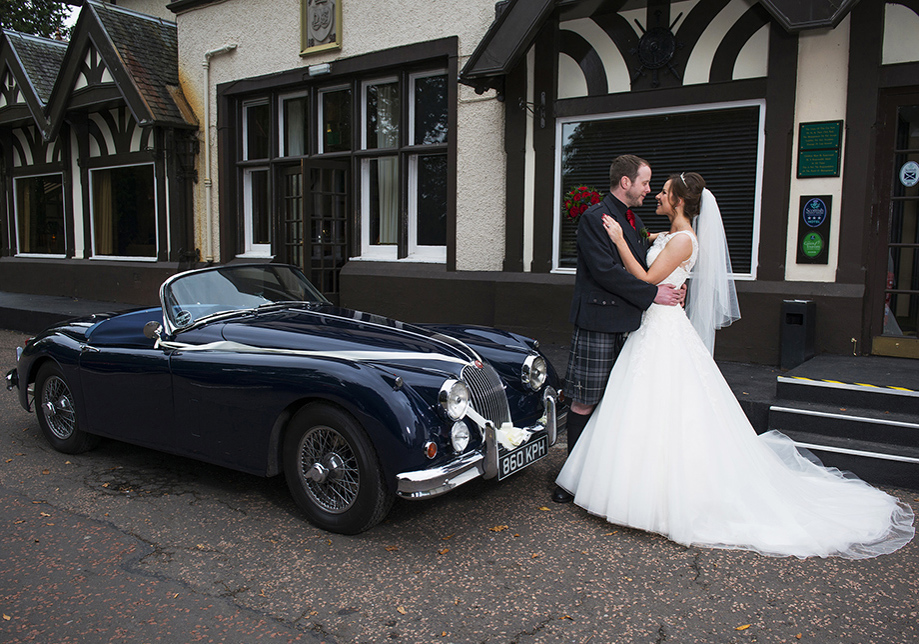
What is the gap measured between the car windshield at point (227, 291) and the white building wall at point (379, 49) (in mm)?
4239

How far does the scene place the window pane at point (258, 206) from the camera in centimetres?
1186

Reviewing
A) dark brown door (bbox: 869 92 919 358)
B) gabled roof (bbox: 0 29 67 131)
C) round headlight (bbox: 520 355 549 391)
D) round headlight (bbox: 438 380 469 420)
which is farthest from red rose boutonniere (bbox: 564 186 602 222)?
gabled roof (bbox: 0 29 67 131)

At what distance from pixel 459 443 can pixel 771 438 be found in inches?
101

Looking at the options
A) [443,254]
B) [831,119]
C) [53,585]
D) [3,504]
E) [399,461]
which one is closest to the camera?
[53,585]

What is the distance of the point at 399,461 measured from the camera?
331 centimetres

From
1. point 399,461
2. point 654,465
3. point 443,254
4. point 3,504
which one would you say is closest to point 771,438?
point 654,465

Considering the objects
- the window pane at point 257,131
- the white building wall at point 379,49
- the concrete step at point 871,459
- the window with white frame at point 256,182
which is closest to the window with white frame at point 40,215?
the white building wall at point 379,49

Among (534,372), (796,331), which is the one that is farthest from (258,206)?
(534,372)

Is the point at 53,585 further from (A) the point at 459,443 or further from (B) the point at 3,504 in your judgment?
(A) the point at 459,443

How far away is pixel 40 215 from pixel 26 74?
10.4 ft

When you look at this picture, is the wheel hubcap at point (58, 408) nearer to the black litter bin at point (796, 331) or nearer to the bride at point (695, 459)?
the bride at point (695, 459)

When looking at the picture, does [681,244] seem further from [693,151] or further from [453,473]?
[693,151]

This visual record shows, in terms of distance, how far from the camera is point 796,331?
6512mm

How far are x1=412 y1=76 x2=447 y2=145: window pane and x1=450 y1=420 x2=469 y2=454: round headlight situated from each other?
6756mm
